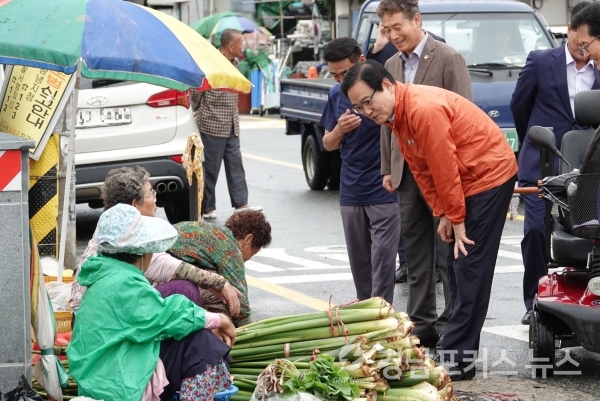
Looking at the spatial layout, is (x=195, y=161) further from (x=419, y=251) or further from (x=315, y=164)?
(x=315, y=164)

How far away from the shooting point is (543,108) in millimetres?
7719

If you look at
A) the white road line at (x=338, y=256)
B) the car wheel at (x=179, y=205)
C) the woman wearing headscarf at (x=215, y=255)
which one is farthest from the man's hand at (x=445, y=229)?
the car wheel at (x=179, y=205)

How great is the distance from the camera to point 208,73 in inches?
241

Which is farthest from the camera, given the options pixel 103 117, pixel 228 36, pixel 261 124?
pixel 261 124

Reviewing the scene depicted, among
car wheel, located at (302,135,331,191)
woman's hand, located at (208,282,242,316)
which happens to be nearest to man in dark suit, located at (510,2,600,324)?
woman's hand, located at (208,282,242,316)

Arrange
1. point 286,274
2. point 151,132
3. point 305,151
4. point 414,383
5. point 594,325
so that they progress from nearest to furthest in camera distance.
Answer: point 414,383 < point 594,325 < point 286,274 < point 151,132 < point 305,151

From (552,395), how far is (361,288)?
6.10 feet

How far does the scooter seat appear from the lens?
631cm

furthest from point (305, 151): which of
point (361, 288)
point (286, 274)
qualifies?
point (361, 288)

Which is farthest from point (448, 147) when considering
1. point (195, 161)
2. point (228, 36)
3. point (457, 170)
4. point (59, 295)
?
point (228, 36)

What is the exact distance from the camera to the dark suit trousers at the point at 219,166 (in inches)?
476

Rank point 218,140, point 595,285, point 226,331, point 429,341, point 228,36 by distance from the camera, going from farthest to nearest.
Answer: point 228,36, point 218,140, point 429,341, point 595,285, point 226,331

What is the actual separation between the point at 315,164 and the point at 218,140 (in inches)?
108

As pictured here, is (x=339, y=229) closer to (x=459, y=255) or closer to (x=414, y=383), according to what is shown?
(x=459, y=255)
